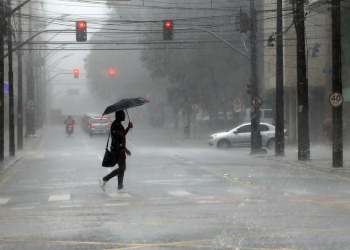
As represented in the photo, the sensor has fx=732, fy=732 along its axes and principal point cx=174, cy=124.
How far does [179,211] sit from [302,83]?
16056 mm

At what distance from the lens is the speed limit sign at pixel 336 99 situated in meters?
23.0

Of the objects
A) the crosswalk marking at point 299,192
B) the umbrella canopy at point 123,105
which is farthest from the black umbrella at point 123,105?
the crosswalk marking at point 299,192

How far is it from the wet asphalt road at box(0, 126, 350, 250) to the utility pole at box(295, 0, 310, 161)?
18.8 feet

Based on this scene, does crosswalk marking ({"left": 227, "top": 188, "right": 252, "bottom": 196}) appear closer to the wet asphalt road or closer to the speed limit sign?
the wet asphalt road

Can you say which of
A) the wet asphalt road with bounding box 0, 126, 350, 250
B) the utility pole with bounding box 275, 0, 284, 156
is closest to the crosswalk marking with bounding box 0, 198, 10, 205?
the wet asphalt road with bounding box 0, 126, 350, 250

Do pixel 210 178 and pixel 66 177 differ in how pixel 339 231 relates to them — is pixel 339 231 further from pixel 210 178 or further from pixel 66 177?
pixel 66 177

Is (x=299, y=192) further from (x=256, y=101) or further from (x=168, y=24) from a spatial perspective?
(x=168, y=24)

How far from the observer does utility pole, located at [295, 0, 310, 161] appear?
88.4 ft

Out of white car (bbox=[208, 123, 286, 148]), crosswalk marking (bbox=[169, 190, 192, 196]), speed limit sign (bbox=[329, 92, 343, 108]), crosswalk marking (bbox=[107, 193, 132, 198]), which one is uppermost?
speed limit sign (bbox=[329, 92, 343, 108])

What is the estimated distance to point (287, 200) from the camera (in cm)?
1382

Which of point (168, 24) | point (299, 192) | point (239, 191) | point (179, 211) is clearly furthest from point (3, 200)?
point (168, 24)

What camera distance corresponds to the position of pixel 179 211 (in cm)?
1227

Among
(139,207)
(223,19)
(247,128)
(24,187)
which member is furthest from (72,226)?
(223,19)

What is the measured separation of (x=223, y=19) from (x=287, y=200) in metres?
40.5
